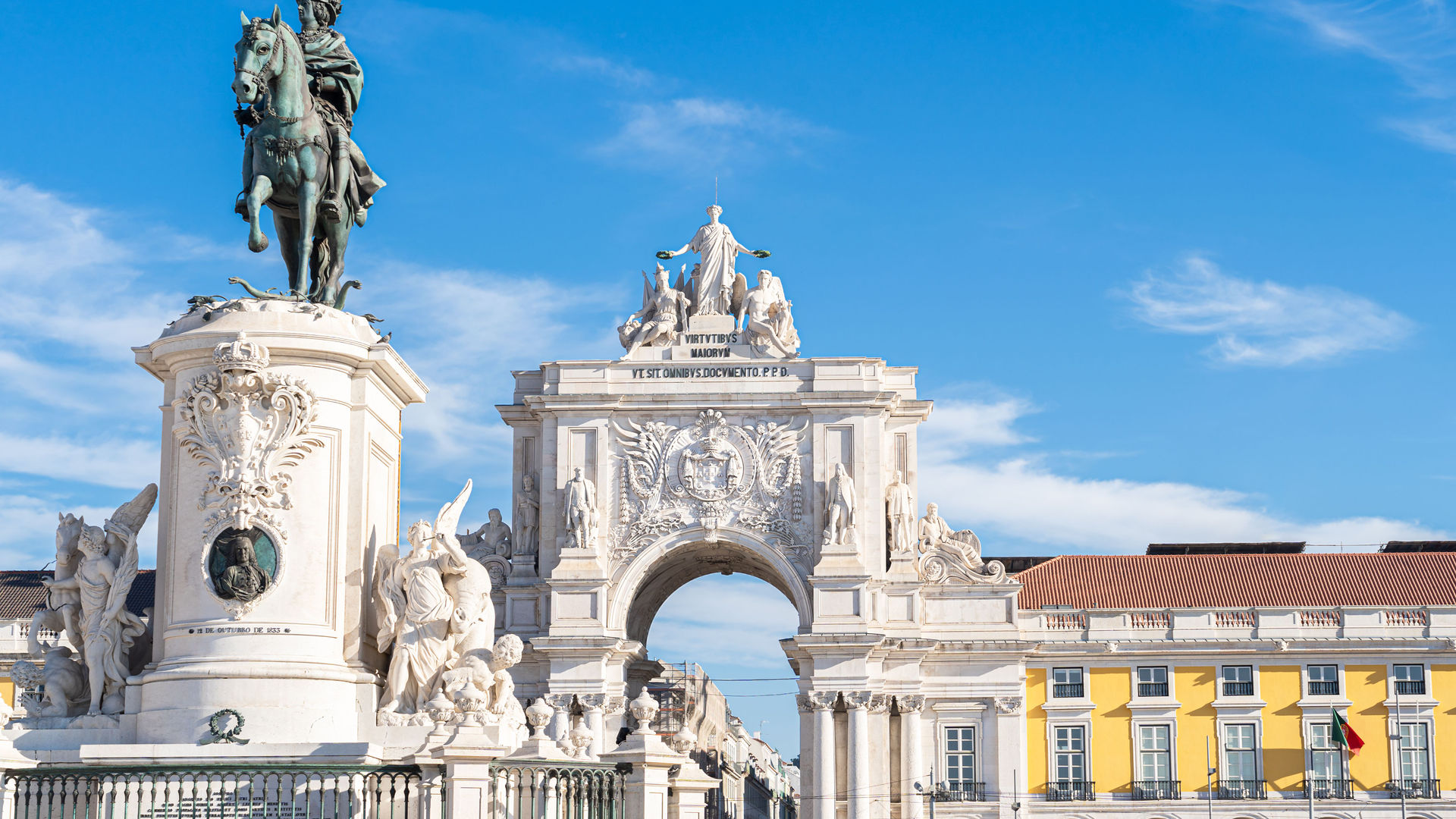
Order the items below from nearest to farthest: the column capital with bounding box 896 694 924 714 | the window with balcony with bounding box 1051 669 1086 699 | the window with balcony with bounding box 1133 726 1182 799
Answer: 1. the column capital with bounding box 896 694 924 714
2. the window with balcony with bounding box 1133 726 1182 799
3. the window with balcony with bounding box 1051 669 1086 699

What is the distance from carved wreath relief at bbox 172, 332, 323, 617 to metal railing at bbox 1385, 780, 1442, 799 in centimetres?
4503

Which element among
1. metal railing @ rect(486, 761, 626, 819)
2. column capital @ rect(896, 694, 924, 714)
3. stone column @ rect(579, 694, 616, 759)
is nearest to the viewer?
metal railing @ rect(486, 761, 626, 819)

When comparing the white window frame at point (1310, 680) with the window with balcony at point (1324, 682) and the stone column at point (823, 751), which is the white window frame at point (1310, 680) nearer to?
the window with balcony at point (1324, 682)

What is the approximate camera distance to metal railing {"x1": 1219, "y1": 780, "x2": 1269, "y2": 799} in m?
53.6

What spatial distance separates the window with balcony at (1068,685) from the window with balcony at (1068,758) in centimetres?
87

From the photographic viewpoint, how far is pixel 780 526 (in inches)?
2121

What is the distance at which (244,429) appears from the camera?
47.4 feet

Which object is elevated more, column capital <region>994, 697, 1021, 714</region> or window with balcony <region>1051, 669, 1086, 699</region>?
window with balcony <region>1051, 669, 1086, 699</region>

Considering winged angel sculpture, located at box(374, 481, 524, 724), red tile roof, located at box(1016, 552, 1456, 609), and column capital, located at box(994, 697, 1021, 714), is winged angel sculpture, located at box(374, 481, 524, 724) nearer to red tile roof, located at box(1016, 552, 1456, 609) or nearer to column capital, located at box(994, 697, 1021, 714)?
column capital, located at box(994, 697, 1021, 714)

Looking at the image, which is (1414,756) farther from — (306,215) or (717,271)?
(306,215)

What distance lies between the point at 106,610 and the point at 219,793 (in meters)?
2.44

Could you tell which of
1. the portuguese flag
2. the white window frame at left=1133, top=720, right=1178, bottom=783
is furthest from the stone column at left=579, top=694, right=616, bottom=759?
the portuguese flag

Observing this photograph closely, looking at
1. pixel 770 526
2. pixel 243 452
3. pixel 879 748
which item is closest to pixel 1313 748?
pixel 879 748

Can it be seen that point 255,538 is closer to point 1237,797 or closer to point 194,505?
point 194,505
